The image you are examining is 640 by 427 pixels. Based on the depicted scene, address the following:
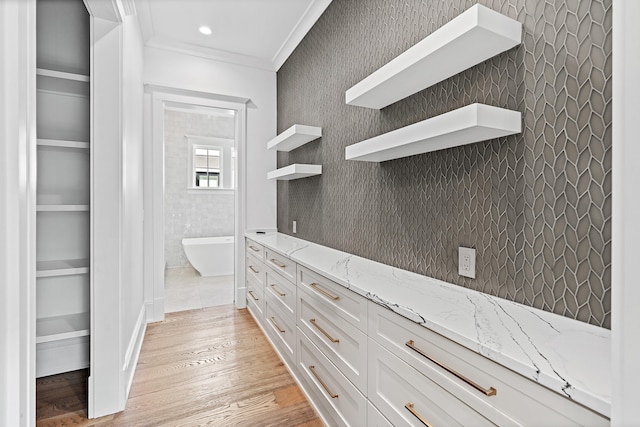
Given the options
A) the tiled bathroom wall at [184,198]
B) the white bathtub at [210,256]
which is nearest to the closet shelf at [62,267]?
the white bathtub at [210,256]

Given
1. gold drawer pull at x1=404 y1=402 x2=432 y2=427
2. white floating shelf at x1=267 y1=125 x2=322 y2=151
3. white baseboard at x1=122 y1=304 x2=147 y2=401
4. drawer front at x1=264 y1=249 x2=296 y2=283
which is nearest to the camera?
gold drawer pull at x1=404 y1=402 x2=432 y2=427

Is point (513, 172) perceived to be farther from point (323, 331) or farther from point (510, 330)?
point (323, 331)

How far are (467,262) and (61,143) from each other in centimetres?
215

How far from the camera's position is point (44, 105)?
1.83m

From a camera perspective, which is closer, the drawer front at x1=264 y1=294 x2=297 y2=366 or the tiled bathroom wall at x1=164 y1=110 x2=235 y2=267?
the drawer front at x1=264 y1=294 x2=297 y2=366

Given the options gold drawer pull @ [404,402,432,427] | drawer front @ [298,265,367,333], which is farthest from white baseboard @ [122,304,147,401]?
gold drawer pull @ [404,402,432,427]

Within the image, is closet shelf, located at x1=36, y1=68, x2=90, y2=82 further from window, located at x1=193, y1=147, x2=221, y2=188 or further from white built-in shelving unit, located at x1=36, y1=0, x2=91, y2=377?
window, located at x1=193, y1=147, x2=221, y2=188

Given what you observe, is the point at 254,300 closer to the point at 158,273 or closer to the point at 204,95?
the point at 158,273

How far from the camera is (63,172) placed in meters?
1.88

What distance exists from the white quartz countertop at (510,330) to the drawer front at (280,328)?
2.66 feet

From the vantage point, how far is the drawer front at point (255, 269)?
289 cm

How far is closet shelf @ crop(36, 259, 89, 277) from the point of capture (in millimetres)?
1769

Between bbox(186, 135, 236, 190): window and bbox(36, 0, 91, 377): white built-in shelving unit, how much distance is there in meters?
3.50

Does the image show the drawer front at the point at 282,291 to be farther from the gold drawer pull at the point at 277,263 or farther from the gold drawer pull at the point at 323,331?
the gold drawer pull at the point at 323,331
